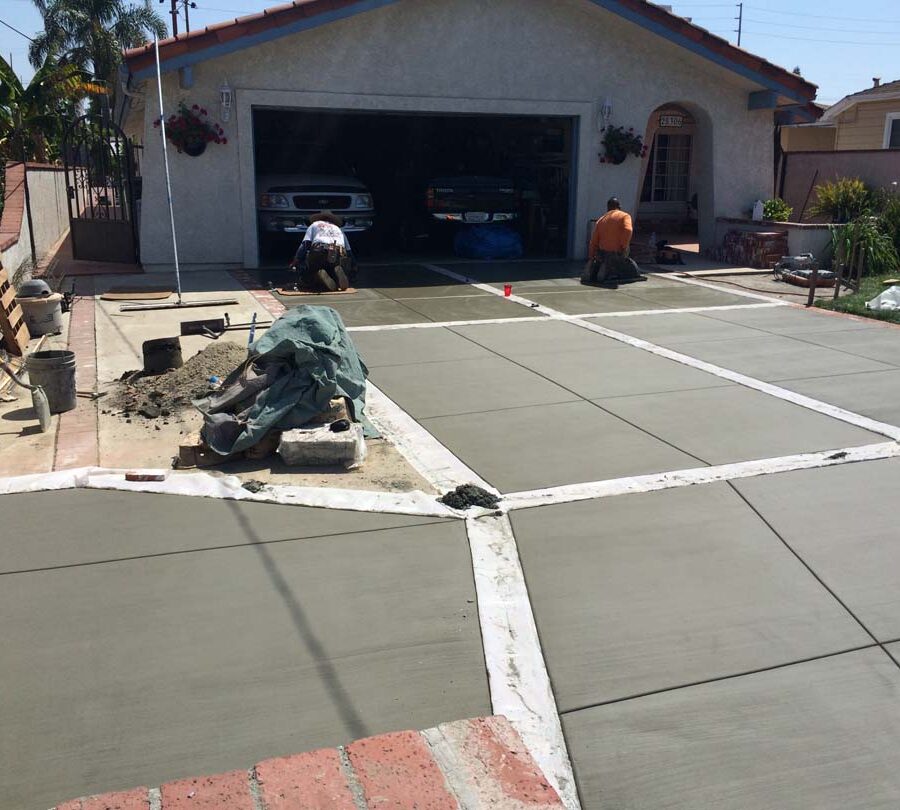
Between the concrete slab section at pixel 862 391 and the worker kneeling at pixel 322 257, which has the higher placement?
the worker kneeling at pixel 322 257

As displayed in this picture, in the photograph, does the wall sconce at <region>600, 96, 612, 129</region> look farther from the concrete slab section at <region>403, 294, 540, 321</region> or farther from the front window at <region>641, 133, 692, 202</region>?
the front window at <region>641, 133, 692, 202</region>

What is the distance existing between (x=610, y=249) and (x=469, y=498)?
31.3 feet

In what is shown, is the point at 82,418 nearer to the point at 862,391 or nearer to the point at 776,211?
the point at 862,391

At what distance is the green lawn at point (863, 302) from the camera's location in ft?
36.6

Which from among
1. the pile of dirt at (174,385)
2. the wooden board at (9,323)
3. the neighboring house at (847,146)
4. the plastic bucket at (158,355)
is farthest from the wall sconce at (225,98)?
the neighboring house at (847,146)

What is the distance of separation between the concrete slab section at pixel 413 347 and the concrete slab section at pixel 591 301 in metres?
2.34

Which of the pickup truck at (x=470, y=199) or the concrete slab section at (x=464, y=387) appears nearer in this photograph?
the concrete slab section at (x=464, y=387)

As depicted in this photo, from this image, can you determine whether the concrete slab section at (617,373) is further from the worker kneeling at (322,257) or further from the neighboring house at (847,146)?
the neighboring house at (847,146)

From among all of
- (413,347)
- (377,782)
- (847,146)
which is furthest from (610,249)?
(847,146)

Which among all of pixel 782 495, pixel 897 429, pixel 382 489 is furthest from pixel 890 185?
pixel 382 489

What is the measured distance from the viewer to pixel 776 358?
902 cm

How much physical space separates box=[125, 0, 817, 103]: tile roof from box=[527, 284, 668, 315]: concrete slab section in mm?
5162

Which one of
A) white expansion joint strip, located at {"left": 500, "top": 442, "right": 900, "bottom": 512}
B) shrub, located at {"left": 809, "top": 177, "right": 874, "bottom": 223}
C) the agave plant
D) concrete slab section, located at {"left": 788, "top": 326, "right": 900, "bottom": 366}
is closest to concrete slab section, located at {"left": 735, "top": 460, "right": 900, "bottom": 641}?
white expansion joint strip, located at {"left": 500, "top": 442, "right": 900, "bottom": 512}

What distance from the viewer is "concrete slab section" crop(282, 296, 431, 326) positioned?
10.7 m
